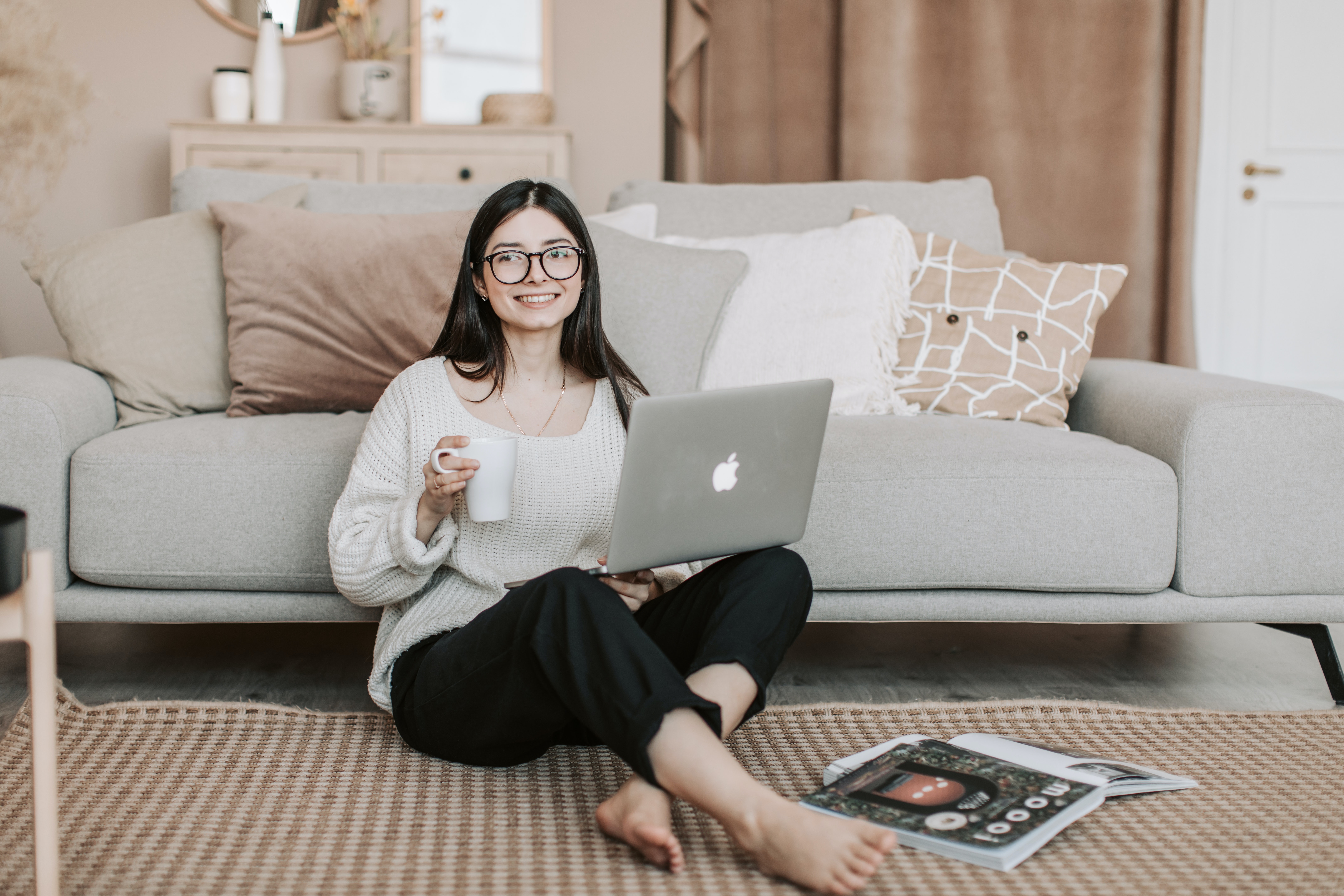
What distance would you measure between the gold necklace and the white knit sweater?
0.03m

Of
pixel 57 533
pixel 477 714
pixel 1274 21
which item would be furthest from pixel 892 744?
pixel 1274 21

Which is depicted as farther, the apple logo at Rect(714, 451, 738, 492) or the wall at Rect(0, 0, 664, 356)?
the wall at Rect(0, 0, 664, 356)

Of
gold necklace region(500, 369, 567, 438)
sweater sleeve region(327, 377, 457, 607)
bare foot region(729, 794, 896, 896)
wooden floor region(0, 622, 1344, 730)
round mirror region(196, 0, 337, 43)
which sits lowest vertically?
wooden floor region(0, 622, 1344, 730)

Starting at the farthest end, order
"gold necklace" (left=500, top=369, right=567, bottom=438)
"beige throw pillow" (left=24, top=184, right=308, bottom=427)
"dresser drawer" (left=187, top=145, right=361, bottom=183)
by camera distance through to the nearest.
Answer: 1. "dresser drawer" (left=187, top=145, right=361, bottom=183)
2. "beige throw pillow" (left=24, top=184, right=308, bottom=427)
3. "gold necklace" (left=500, top=369, right=567, bottom=438)

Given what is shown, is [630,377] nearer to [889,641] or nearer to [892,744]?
[892,744]

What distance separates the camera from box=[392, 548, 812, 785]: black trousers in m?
1.08

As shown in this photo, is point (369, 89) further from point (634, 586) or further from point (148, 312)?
point (634, 586)

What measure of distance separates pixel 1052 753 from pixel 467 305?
95 cm

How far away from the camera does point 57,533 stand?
1575 mm

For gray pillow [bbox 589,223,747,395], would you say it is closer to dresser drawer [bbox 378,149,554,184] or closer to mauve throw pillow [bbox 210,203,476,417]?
mauve throw pillow [bbox 210,203,476,417]

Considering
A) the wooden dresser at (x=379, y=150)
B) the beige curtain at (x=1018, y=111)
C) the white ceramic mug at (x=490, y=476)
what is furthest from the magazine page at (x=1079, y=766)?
the wooden dresser at (x=379, y=150)

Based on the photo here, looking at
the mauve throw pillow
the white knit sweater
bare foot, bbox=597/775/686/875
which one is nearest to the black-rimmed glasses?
the white knit sweater

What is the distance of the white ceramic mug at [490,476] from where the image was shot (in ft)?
3.62

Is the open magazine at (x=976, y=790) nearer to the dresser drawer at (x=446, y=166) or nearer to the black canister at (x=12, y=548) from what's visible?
the black canister at (x=12, y=548)
